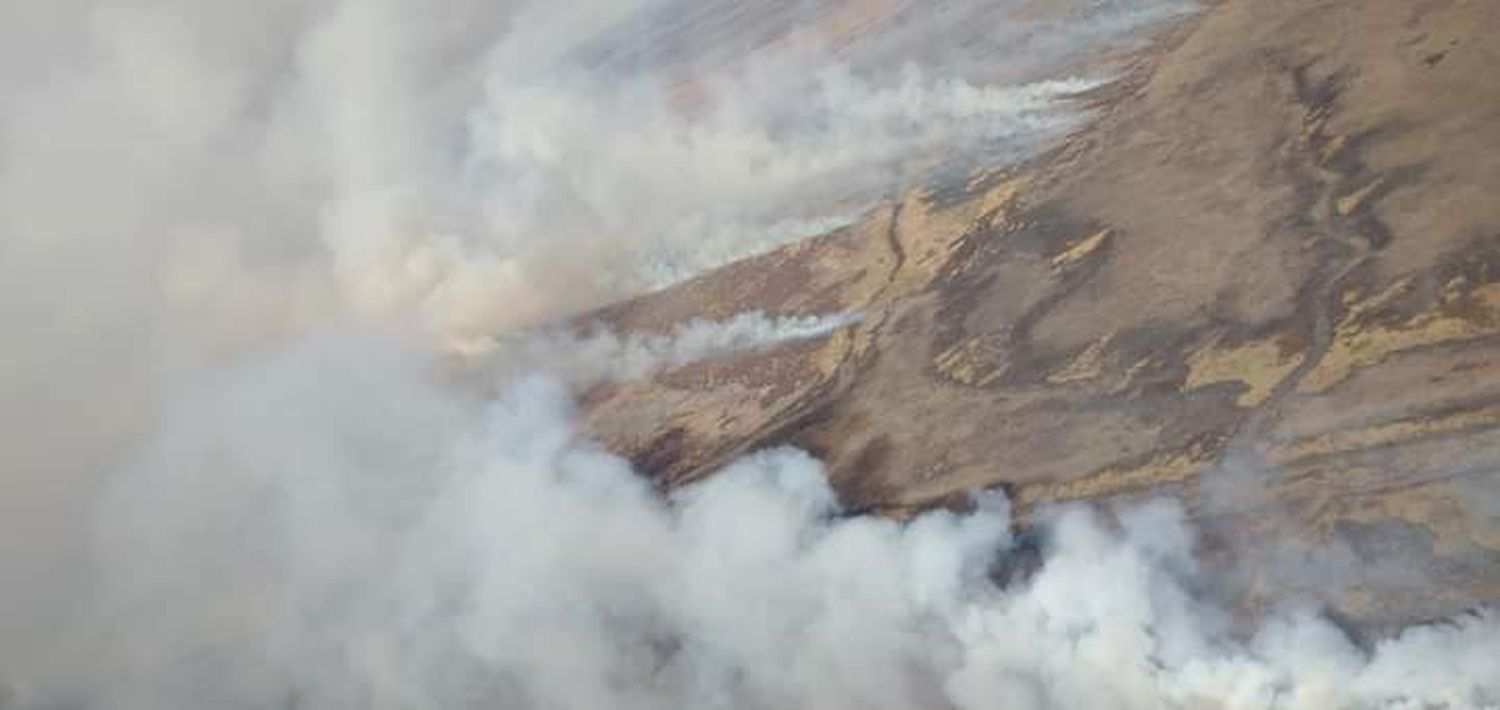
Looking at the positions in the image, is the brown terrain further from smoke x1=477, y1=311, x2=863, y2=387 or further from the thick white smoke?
the thick white smoke

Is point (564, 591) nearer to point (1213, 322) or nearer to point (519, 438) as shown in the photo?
point (519, 438)

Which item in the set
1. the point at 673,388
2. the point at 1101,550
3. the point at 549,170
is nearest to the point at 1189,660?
the point at 1101,550

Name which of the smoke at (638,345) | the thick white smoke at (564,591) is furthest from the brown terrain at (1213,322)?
the thick white smoke at (564,591)

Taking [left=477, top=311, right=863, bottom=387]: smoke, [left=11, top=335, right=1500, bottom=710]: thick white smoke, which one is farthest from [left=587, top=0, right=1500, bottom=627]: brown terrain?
[left=11, top=335, right=1500, bottom=710]: thick white smoke

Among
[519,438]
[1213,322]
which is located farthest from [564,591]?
[1213,322]

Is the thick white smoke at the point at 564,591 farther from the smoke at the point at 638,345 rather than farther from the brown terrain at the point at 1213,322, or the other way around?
the smoke at the point at 638,345

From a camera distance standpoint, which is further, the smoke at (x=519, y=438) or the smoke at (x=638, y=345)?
the smoke at (x=638, y=345)

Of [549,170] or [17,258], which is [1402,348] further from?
[17,258]
